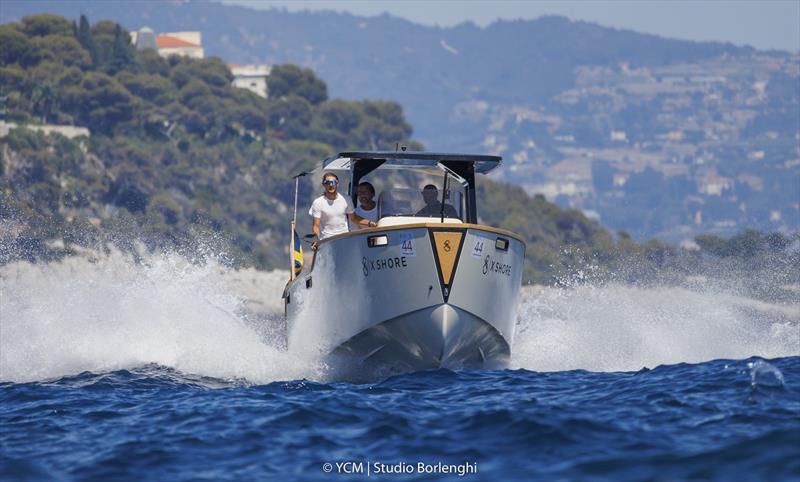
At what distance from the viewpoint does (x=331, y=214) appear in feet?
59.3

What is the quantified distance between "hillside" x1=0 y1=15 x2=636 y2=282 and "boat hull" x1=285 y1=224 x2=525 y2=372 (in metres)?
48.4

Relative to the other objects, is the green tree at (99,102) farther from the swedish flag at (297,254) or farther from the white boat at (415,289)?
the white boat at (415,289)

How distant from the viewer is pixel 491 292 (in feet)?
55.3

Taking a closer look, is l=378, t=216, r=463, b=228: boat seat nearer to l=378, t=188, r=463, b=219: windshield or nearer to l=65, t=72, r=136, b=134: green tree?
l=378, t=188, r=463, b=219: windshield

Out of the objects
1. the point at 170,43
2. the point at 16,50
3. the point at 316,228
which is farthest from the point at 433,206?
the point at 170,43

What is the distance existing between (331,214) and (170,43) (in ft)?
596

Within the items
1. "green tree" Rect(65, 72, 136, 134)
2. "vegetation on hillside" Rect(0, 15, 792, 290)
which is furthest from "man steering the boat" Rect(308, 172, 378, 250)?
"green tree" Rect(65, 72, 136, 134)

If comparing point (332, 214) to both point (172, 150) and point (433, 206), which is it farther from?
point (172, 150)

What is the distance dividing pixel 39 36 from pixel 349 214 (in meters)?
83.8

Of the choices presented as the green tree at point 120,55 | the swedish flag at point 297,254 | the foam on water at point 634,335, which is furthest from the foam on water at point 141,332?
the green tree at point 120,55

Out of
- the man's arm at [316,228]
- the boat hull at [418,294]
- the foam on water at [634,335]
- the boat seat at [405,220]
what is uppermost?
the boat seat at [405,220]

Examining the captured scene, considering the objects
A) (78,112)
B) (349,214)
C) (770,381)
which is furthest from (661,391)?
(78,112)

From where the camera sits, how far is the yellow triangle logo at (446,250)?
16172mm

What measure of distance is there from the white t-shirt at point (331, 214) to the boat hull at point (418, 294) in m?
0.66
